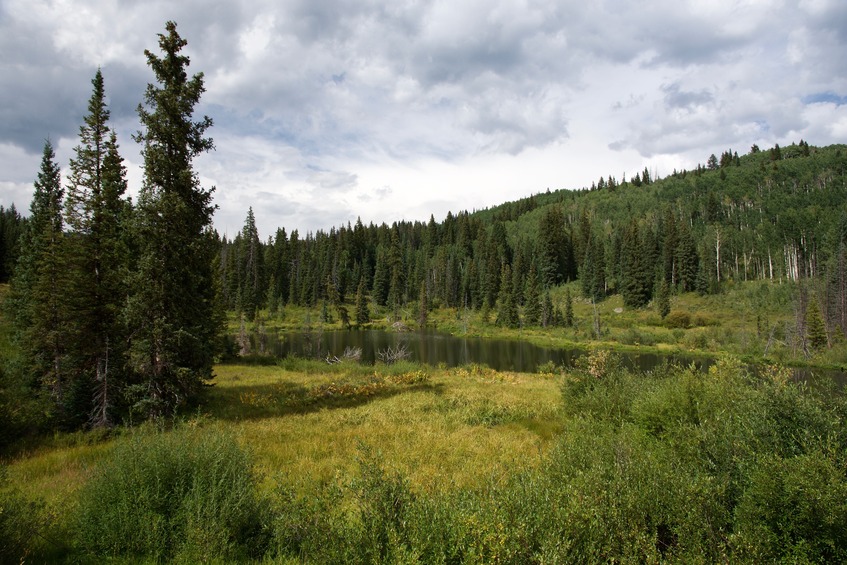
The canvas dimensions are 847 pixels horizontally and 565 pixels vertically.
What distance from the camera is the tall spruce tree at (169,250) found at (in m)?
14.0

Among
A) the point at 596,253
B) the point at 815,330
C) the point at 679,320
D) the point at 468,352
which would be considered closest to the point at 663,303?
the point at 679,320

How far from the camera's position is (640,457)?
6.96 meters

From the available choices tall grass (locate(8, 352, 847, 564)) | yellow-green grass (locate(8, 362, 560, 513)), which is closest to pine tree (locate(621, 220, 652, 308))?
yellow-green grass (locate(8, 362, 560, 513))

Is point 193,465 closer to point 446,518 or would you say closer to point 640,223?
point 446,518

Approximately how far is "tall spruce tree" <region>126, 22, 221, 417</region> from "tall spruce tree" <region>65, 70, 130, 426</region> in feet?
2.43

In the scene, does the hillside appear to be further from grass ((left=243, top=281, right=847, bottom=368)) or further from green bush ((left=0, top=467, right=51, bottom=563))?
green bush ((left=0, top=467, right=51, bottom=563))

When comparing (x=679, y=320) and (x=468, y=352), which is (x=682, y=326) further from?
(x=468, y=352)

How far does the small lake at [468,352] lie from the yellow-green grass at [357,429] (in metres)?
15.1

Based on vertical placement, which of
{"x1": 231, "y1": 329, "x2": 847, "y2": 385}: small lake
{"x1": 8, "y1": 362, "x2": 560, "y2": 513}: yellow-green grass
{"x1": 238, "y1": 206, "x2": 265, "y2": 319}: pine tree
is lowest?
{"x1": 231, "y1": 329, "x2": 847, "y2": 385}: small lake

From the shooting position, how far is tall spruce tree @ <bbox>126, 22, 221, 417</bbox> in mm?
14008

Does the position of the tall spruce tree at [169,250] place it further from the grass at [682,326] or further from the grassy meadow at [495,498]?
the grass at [682,326]

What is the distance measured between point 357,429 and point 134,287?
9083 mm

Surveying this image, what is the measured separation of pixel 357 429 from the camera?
15.0 metres

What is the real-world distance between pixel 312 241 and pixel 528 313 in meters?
95.1
